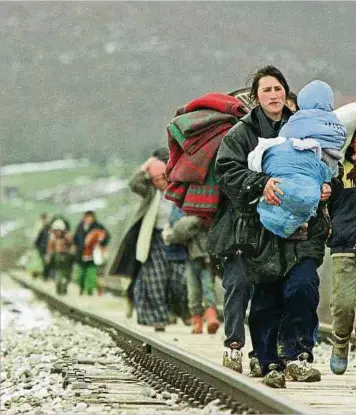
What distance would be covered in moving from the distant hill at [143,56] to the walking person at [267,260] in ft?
2.00

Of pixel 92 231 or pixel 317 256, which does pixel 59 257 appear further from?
pixel 317 256

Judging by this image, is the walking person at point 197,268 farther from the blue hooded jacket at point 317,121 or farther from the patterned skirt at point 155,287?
the blue hooded jacket at point 317,121

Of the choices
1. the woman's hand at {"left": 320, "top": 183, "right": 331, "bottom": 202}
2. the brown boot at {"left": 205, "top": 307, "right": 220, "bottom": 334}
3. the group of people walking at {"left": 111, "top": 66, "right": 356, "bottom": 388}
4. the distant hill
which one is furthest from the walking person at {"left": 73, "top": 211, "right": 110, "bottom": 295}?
the woman's hand at {"left": 320, "top": 183, "right": 331, "bottom": 202}

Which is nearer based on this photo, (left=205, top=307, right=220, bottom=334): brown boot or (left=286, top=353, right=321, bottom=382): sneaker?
(left=286, top=353, right=321, bottom=382): sneaker

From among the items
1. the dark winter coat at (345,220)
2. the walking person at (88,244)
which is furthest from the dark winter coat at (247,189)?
the walking person at (88,244)

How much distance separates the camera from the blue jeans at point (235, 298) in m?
9.05

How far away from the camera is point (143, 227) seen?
1561 cm

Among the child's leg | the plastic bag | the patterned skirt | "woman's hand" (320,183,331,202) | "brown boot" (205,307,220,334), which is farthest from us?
the child's leg

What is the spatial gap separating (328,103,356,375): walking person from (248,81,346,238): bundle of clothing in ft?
1.48

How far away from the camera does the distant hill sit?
10.8m

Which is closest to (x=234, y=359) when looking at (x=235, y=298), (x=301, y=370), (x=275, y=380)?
(x=235, y=298)

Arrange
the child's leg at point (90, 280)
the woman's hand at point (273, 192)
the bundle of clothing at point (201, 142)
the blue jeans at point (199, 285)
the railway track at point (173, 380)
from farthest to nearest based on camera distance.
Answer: the child's leg at point (90, 280) < the blue jeans at point (199, 285) < the bundle of clothing at point (201, 142) < the woman's hand at point (273, 192) < the railway track at point (173, 380)

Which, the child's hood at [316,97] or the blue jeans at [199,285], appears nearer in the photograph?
the child's hood at [316,97]

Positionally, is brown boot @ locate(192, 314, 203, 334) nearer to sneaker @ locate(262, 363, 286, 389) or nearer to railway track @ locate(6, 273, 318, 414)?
railway track @ locate(6, 273, 318, 414)
